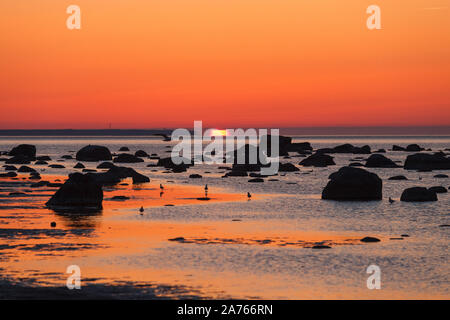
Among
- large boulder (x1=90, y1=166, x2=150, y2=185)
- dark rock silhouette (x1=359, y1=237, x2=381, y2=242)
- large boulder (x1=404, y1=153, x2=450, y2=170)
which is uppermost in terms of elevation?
dark rock silhouette (x1=359, y1=237, x2=381, y2=242)

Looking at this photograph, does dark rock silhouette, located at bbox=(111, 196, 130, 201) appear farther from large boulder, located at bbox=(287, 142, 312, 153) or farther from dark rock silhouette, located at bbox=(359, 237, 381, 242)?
large boulder, located at bbox=(287, 142, 312, 153)

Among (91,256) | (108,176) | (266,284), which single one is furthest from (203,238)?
(108,176)

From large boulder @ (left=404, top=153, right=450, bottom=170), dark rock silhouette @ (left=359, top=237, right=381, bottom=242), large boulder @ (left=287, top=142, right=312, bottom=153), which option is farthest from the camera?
large boulder @ (left=287, top=142, right=312, bottom=153)

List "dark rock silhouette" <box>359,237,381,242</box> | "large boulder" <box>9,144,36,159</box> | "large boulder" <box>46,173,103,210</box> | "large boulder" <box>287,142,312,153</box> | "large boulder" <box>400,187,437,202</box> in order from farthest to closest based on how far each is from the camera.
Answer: "large boulder" <box>287,142,312,153</box> → "large boulder" <box>9,144,36,159</box> → "large boulder" <box>400,187,437,202</box> → "large boulder" <box>46,173,103,210</box> → "dark rock silhouette" <box>359,237,381,242</box>

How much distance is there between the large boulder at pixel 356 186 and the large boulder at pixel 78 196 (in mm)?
19460

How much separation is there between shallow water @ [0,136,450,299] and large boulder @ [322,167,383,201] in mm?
2094

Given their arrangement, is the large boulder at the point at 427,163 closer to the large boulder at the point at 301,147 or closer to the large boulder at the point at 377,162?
the large boulder at the point at 377,162

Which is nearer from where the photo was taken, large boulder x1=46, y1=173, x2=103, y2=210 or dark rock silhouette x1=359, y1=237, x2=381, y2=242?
dark rock silhouette x1=359, y1=237, x2=381, y2=242

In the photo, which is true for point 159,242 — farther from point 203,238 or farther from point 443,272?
point 443,272

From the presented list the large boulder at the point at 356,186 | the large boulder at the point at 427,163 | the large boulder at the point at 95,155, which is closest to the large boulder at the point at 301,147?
the large boulder at the point at 95,155

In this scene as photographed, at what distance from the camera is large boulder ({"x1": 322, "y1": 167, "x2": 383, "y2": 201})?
56656mm

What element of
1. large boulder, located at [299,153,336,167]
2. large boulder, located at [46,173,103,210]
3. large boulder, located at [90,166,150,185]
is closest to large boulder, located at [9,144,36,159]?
large boulder, located at [299,153,336,167]
